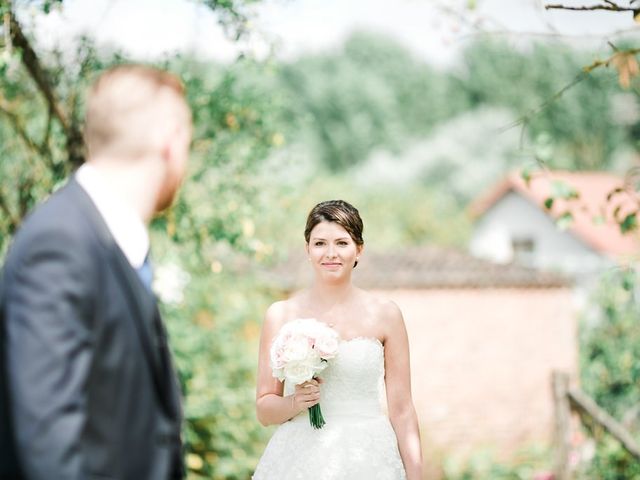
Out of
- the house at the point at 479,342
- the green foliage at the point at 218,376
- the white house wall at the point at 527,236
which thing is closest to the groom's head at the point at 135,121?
the green foliage at the point at 218,376

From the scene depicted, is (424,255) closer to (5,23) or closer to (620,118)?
(5,23)

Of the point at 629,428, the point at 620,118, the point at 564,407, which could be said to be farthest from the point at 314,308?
the point at 620,118

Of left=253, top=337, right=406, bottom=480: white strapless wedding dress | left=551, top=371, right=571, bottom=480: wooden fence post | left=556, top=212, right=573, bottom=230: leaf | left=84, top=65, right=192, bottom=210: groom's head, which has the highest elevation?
left=84, top=65, right=192, bottom=210: groom's head

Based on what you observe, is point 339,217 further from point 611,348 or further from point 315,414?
point 611,348

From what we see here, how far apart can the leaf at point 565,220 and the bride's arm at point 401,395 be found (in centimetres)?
170

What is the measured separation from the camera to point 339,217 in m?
3.54

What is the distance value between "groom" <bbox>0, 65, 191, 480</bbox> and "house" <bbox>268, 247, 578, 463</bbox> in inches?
437

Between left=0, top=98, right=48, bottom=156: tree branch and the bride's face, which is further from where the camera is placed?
left=0, top=98, right=48, bottom=156: tree branch

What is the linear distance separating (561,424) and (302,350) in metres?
5.87

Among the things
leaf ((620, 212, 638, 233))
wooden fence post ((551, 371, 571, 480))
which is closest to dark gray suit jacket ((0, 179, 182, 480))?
leaf ((620, 212, 638, 233))

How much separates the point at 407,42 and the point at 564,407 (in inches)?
2283

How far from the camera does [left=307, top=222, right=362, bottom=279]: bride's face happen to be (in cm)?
354

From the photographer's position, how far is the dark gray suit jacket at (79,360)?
1.81 meters

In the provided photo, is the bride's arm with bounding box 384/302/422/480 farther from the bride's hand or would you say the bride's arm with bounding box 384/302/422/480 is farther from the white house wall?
the white house wall
